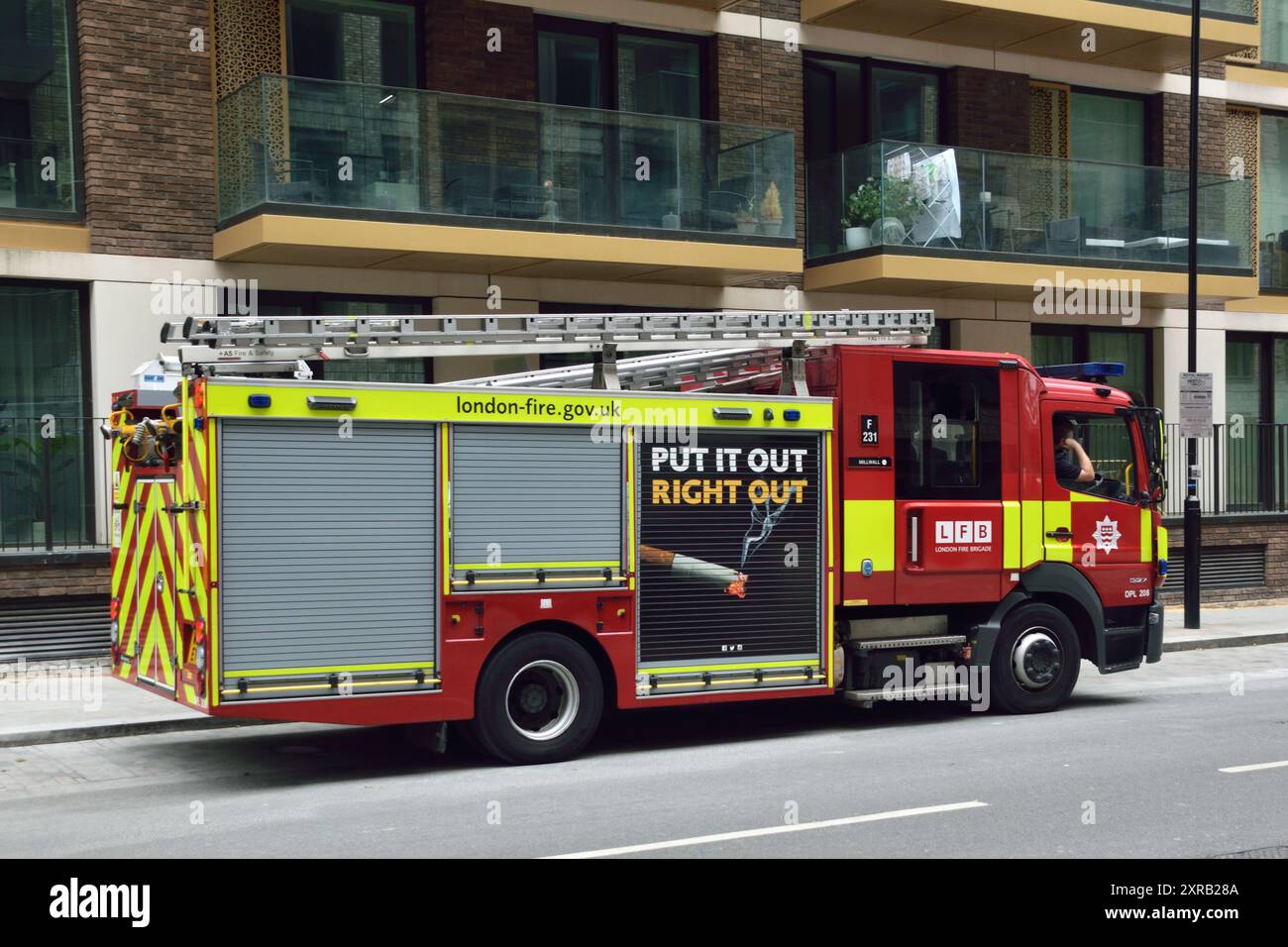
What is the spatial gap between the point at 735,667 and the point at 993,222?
34.4 feet

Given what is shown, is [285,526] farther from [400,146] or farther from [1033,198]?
[1033,198]

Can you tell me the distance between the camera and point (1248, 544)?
21984 mm

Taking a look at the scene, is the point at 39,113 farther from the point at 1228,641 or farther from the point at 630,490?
the point at 1228,641

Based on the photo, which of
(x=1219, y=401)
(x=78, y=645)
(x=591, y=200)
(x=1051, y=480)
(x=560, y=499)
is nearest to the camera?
(x=560, y=499)

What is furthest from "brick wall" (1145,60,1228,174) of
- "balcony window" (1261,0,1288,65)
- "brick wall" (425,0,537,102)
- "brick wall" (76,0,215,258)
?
"brick wall" (76,0,215,258)

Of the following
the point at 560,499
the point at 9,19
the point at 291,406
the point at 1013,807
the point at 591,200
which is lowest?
the point at 1013,807

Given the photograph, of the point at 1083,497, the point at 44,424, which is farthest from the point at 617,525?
the point at 44,424

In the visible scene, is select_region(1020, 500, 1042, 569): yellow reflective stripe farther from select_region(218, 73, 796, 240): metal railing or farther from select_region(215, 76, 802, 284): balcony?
select_region(218, 73, 796, 240): metal railing

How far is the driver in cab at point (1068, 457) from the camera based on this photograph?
40.4ft

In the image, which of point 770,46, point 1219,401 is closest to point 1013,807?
point 770,46

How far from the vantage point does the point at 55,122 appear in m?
15.4

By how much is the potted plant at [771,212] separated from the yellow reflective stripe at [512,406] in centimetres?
731

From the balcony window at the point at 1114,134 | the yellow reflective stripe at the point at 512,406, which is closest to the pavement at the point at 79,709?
the yellow reflective stripe at the point at 512,406

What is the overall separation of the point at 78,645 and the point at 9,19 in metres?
6.29
